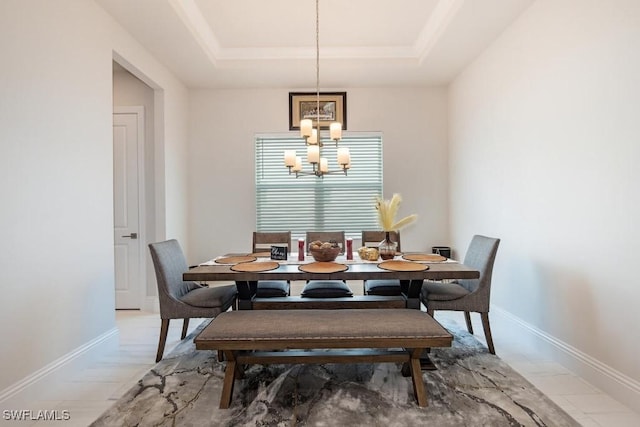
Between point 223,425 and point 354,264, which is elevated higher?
point 354,264

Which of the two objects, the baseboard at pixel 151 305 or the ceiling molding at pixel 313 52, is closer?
the ceiling molding at pixel 313 52

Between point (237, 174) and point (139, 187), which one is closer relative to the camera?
point (139, 187)

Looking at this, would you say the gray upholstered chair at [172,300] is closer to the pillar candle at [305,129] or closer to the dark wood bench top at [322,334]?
the dark wood bench top at [322,334]

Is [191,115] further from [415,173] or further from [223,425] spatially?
[223,425]

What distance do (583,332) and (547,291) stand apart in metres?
0.39

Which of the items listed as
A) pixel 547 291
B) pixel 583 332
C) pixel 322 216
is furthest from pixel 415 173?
pixel 583 332

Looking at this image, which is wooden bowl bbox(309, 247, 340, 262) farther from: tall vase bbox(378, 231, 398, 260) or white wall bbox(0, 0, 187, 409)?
white wall bbox(0, 0, 187, 409)

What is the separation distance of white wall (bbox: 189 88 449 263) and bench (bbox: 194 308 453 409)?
2435 mm

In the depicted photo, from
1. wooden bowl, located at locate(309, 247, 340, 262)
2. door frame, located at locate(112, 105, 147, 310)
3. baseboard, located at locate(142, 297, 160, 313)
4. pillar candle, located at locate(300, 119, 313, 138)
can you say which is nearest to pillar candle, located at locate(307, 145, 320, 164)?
pillar candle, located at locate(300, 119, 313, 138)

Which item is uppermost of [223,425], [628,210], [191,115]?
[191,115]

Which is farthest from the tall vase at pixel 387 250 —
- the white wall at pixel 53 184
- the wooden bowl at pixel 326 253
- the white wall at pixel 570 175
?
the white wall at pixel 53 184

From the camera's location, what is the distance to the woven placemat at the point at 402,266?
7.30ft

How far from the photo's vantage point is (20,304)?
192cm

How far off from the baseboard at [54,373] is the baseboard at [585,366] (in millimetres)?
3419
